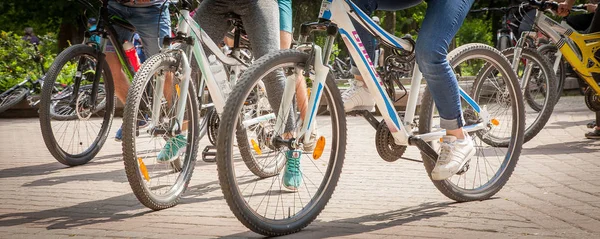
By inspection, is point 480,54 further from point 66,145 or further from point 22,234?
point 66,145

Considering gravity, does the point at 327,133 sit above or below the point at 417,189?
above

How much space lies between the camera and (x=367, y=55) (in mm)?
4953

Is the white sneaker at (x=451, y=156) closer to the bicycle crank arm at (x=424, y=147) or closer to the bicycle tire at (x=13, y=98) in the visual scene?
the bicycle crank arm at (x=424, y=147)

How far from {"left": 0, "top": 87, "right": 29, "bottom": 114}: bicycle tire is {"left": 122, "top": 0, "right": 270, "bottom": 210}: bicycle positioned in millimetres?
7451

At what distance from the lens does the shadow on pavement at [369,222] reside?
4676 millimetres

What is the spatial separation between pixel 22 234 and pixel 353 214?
1.73 m

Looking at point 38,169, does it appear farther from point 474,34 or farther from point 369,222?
point 474,34

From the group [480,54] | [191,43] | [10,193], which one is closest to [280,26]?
[191,43]

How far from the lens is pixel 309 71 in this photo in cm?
462

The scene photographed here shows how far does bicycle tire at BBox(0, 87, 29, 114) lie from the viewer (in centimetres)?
1259

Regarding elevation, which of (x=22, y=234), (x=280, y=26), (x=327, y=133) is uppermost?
(x=280, y=26)

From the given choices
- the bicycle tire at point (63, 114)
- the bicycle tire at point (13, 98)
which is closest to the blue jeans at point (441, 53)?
the bicycle tire at point (63, 114)

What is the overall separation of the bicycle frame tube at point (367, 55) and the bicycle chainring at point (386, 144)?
71 mm

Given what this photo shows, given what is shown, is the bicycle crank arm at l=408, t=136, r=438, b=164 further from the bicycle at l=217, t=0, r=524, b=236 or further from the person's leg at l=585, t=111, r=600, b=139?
the person's leg at l=585, t=111, r=600, b=139
